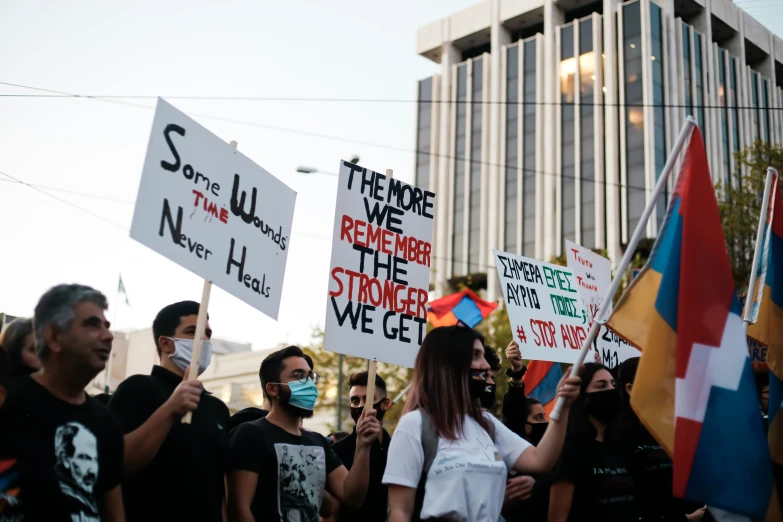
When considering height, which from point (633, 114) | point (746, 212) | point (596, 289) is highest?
point (633, 114)

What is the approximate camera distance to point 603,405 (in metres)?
5.40

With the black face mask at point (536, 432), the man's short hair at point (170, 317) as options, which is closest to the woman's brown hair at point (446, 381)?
the man's short hair at point (170, 317)

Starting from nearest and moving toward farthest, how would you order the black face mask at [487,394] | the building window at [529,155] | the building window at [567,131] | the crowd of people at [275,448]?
the crowd of people at [275,448] → the black face mask at [487,394] → the building window at [567,131] → the building window at [529,155]

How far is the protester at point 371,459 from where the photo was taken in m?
5.96

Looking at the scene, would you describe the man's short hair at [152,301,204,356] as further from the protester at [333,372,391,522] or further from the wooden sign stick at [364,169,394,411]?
the protester at [333,372,391,522]

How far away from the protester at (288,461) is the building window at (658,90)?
4386cm

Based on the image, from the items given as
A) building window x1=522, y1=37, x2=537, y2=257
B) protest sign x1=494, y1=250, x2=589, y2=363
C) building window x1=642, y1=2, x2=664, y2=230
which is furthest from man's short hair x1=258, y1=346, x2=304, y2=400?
building window x1=522, y1=37, x2=537, y2=257

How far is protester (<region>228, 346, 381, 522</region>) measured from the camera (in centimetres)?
485

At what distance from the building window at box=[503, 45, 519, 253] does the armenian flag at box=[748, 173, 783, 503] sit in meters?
46.8

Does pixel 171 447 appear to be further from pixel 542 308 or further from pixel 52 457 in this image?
pixel 542 308

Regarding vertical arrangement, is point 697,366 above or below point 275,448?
above

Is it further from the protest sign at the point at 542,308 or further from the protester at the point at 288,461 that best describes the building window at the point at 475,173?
the protester at the point at 288,461

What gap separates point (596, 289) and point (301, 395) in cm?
429

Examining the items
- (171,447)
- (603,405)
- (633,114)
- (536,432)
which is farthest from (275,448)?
(633,114)
